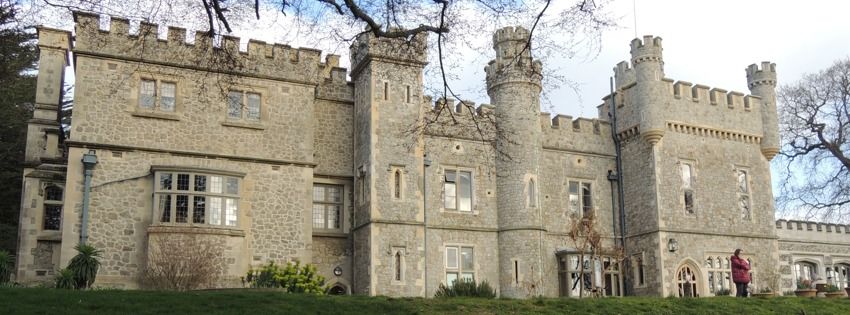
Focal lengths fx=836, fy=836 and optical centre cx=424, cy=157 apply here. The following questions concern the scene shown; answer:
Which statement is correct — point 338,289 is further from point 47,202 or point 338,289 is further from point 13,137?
point 13,137

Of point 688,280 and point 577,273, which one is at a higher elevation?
point 577,273

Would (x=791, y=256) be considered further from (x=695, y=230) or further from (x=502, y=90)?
(x=502, y=90)

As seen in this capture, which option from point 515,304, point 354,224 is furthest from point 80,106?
point 515,304

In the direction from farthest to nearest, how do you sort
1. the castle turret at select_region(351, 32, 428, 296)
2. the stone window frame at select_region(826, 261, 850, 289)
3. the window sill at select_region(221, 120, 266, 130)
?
the stone window frame at select_region(826, 261, 850, 289), the castle turret at select_region(351, 32, 428, 296), the window sill at select_region(221, 120, 266, 130)

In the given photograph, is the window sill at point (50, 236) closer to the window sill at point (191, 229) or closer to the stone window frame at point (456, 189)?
the window sill at point (191, 229)

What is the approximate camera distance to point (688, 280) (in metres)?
25.7

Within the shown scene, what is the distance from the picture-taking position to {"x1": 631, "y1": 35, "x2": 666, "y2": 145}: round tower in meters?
25.8

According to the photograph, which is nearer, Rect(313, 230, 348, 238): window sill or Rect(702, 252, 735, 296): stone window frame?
Rect(313, 230, 348, 238): window sill

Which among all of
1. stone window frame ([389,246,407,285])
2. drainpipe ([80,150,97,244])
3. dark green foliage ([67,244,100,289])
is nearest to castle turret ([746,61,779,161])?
stone window frame ([389,246,407,285])

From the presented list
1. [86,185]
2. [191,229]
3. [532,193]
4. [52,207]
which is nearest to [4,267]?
[86,185]

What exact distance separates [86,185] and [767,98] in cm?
2179

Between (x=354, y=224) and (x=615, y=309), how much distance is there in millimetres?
8858

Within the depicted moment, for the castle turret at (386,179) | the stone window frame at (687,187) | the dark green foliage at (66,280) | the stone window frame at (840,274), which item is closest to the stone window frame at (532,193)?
the castle turret at (386,179)

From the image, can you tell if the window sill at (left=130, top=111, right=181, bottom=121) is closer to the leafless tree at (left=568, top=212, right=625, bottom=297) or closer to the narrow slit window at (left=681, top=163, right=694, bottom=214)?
the leafless tree at (left=568, top=212, right=625, bottom=297)
